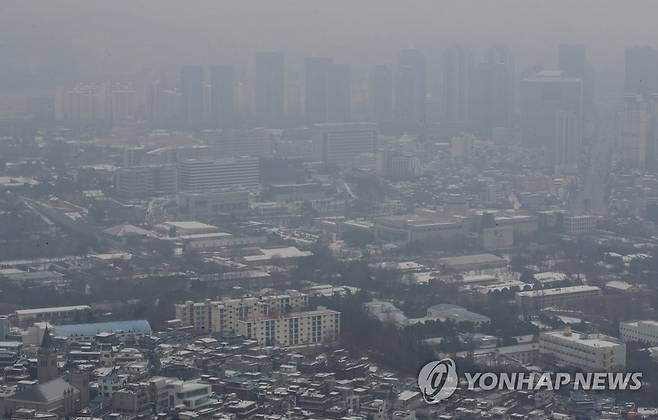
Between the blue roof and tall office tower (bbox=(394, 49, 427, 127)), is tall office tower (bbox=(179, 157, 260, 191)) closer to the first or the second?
tall office tower (bbox=(394, 49, 427, 127))

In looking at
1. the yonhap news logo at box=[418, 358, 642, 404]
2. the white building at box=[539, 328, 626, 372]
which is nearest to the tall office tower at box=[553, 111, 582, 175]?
the white building at box=[539, 328, 626, 372]

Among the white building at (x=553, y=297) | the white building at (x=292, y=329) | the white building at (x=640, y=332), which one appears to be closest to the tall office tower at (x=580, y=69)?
the white building at (x=553, y=297)

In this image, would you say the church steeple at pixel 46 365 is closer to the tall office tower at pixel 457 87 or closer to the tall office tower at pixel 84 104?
the tall office tower at pixel 84 104

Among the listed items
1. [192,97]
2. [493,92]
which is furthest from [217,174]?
[493,92]

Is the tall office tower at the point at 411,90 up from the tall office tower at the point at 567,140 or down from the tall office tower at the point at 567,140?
up

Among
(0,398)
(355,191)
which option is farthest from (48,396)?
(355,191)

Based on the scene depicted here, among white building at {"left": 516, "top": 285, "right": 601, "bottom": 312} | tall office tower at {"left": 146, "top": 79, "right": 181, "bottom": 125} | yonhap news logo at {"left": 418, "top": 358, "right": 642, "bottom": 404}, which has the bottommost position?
white building at {"left": 516, "top": 285, "right": 601, "bottom": 312}
